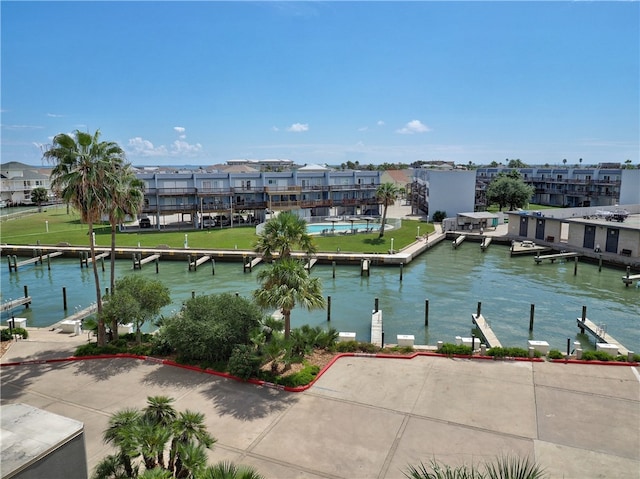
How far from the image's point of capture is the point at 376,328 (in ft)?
88.7

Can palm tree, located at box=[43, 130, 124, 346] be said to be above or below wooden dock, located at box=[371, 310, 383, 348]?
above

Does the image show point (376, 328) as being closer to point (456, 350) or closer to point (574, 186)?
point (456, 350)

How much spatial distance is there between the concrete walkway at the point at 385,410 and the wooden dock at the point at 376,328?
5.75 meters

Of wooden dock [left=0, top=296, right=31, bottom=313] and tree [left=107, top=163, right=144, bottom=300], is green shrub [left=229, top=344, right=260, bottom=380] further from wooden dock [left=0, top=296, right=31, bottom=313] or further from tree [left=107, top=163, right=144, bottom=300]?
wooden dock [left=0, top=296, right=31, bottom=313]

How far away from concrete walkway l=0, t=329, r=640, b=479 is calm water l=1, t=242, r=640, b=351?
9223 mm

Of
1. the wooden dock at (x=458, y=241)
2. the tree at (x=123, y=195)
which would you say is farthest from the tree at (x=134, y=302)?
the wooden dock at (x=458, y=241)

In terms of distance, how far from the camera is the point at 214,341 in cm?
1800

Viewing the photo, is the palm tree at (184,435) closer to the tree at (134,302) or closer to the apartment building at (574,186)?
the tree at (134,302)

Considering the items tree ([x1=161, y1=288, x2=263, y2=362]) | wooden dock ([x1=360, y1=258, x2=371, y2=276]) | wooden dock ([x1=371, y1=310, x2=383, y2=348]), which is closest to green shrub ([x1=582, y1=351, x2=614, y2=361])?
wooden dock ([x1=371, y1=310, x2=383, y2=348])

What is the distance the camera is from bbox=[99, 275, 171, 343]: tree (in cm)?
1995

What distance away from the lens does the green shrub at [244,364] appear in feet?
55.4

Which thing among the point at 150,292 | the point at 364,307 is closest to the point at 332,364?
the point at 150,292

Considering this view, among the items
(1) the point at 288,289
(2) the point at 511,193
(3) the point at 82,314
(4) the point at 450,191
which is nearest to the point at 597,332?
(1) the point at 288,289

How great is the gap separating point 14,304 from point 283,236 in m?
25.2
